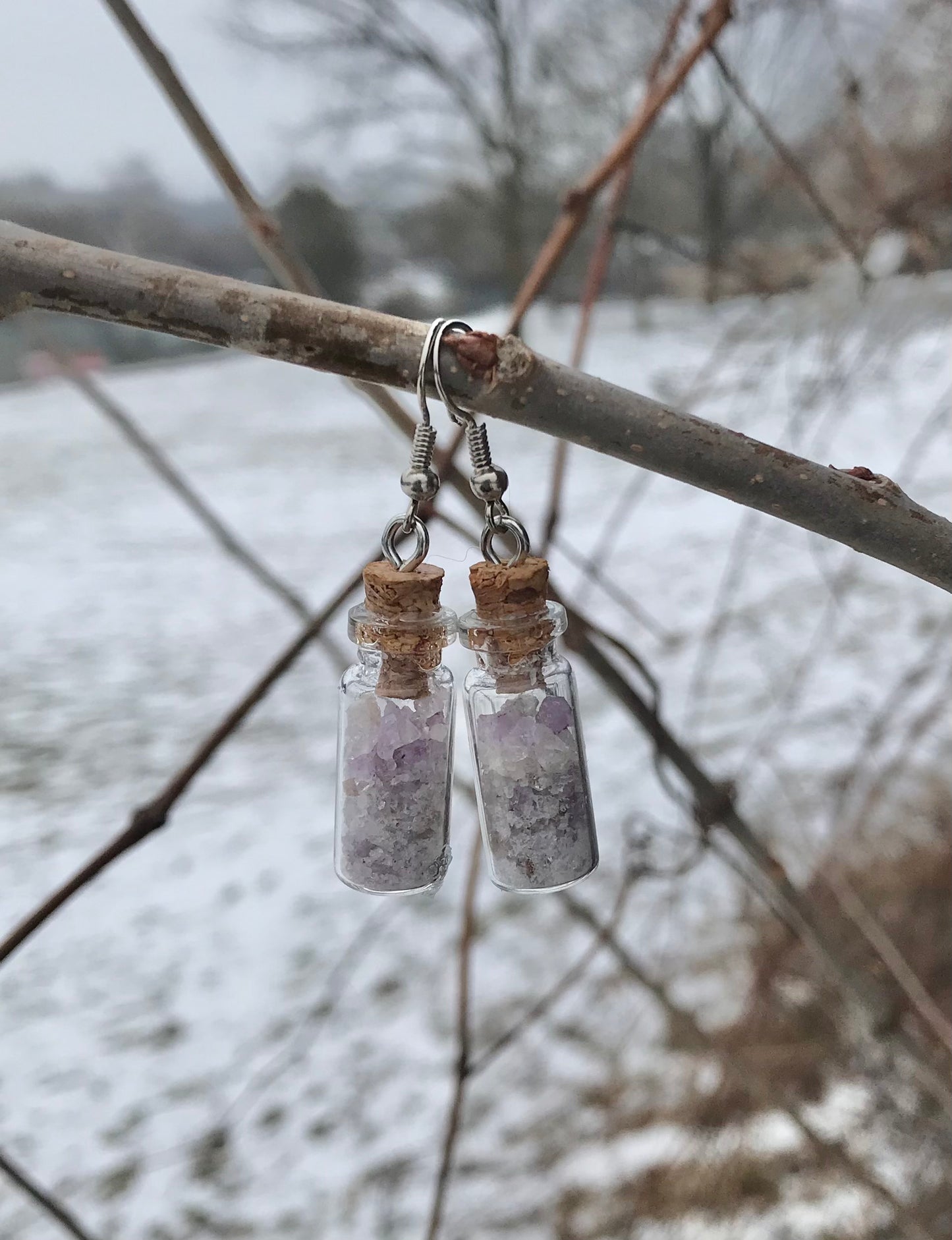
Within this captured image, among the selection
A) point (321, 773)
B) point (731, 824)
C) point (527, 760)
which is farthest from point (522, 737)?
point (321, 773)

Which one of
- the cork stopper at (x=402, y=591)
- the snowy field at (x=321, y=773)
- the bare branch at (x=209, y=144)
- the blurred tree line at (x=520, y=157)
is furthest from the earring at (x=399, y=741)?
the blurred tree line at (x=520, y=157)

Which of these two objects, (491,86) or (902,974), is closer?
(902,974)

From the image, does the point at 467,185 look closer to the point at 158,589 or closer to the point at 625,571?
the point at 625,571

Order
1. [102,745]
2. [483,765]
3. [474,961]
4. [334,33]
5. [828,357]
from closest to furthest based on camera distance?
[483,765], [828,357], [474,961], [102,745], [334,33]

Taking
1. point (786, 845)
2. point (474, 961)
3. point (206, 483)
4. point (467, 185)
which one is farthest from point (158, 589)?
point (786, 845)

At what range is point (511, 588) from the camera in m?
0.33

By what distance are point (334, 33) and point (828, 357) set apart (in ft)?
3.99

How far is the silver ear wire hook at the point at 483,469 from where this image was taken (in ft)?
0.85

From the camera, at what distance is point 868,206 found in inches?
54.4

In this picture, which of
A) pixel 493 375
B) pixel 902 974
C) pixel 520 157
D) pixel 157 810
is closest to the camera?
pixel 493 375

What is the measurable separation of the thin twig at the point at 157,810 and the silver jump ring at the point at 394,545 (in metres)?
0.05

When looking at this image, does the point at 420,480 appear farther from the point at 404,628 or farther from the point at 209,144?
the point at 209,144

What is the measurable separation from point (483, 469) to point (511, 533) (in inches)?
1.4

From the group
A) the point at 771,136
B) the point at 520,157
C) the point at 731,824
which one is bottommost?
the point at 731,824
